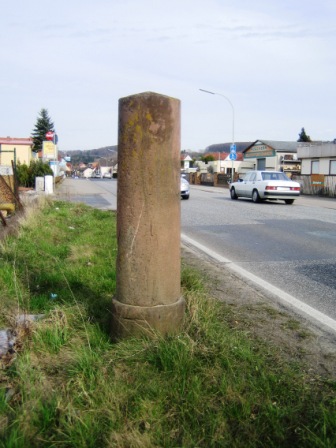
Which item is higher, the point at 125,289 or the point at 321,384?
the point at 125,289

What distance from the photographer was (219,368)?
2.97 metres

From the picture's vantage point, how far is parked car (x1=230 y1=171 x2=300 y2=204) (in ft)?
71.9

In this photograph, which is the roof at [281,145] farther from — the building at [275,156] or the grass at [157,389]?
the grass at [157,389]

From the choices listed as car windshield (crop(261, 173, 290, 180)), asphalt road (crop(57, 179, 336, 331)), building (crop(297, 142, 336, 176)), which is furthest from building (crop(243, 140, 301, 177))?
asphalt road (crop(57, 179, 336, 331))

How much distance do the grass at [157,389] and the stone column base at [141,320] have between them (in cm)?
8

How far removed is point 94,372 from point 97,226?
7647 millimetres

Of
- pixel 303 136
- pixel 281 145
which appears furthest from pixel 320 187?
pixel 303 136

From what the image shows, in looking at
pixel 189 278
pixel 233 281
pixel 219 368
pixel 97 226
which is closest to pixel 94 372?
pixel 219 368

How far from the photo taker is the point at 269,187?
71.9 ft

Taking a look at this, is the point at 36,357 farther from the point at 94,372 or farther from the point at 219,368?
the point at 219,368

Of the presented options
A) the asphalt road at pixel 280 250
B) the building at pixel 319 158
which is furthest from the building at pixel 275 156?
the asphalt road at pixel 280 250

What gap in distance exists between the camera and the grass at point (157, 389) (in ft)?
7.79

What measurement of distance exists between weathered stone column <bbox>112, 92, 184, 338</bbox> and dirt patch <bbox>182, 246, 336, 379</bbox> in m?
0.88

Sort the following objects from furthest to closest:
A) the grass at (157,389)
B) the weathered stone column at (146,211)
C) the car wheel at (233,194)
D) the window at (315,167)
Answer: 1. the window at (315,167)
2. the car wheel at (233,194)
3. the weathered stone column at (146,211)
4. the grass at (157,389)
